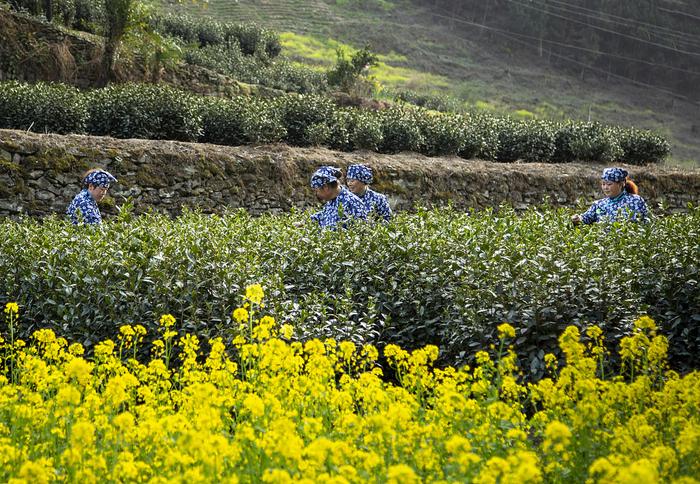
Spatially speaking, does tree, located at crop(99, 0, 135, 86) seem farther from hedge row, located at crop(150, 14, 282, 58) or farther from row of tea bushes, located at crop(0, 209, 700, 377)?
row of tea bushes, located at crop(0, 209, 700, 377)

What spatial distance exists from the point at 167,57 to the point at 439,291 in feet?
46.1

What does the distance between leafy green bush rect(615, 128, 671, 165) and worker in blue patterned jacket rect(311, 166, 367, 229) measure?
47.2ft

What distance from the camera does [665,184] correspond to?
17797 millimetres

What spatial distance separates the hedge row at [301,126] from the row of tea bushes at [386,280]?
647cm

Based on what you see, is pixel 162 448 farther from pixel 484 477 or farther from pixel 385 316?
pixel 385 316

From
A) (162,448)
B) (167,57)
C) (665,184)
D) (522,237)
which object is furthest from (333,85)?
(162,448)

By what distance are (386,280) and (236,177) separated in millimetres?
6942

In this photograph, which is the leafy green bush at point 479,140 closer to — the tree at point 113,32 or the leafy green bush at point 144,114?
the leafy green bush at point 144,114

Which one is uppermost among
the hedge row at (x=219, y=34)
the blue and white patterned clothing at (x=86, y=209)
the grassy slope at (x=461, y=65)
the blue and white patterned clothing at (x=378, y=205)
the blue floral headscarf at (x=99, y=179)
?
the blue and white patterned clothing at (x=378, y=205)

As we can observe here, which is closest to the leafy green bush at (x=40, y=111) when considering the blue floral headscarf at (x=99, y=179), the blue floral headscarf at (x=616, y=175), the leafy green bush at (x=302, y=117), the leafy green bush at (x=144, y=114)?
the leafy green bush at (x=144, y=114)

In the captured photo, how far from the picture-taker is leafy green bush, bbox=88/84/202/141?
43.8 feet

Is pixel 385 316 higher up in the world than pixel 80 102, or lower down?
higher up

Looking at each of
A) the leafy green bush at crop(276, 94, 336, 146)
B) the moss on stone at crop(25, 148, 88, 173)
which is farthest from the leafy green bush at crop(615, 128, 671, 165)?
the moss on stone at crop(25, 148, 88, 173)

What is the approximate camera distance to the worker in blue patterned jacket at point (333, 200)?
7.57m
